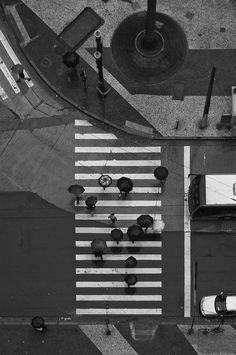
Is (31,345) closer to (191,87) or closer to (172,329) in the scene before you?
(172,329)

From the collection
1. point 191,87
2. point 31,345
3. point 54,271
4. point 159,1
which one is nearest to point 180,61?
point 191,87

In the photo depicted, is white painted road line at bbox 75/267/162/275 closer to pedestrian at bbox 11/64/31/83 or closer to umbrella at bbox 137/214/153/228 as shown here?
umbrella at bbox 137/214/153/228

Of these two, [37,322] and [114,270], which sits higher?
[114,270]

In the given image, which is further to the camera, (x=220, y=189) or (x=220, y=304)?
(x=220, y=189)

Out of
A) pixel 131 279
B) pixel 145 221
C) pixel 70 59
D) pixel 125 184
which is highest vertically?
pixel 70 59

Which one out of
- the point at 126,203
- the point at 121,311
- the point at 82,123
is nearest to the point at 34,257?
the point at 121,311

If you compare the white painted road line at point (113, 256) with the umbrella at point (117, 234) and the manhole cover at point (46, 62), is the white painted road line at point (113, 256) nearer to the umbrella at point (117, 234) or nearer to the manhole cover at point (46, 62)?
the umbrella at point (117, 234)

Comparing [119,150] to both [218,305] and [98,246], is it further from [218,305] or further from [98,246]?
[218,305]

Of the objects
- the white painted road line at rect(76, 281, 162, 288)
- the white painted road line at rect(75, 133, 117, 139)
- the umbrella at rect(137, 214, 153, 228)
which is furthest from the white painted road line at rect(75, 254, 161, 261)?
the white painted road line at rect(75, 133, 117, 139)
